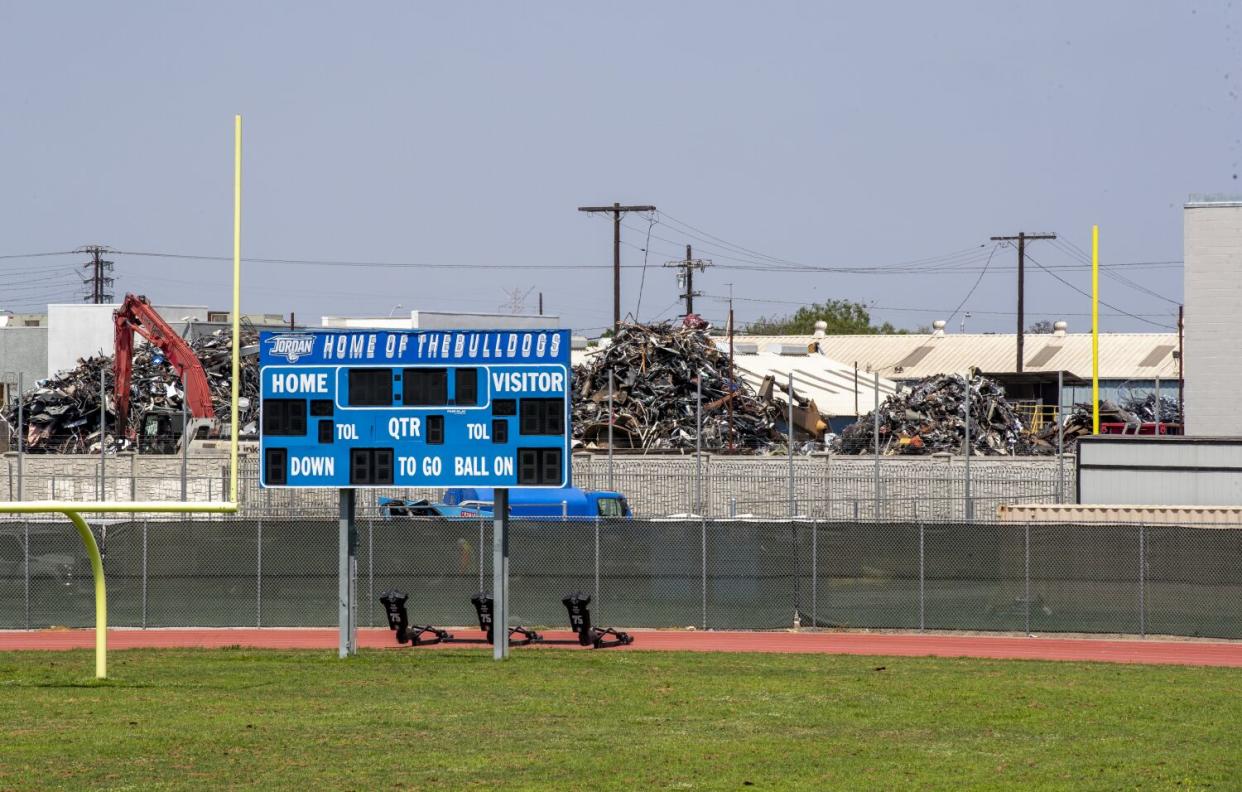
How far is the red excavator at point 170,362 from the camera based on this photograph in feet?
169

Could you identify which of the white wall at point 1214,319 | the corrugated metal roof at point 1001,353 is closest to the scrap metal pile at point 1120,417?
the corrugated metal roof at point 1001,353

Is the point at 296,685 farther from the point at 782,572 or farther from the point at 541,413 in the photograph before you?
the point at 782,572

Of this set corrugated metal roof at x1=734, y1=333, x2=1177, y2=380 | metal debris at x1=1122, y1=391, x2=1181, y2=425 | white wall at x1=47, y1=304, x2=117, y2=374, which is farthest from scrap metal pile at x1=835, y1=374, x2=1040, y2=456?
white wall at x1=47, y1=304, x2=117, y2=374

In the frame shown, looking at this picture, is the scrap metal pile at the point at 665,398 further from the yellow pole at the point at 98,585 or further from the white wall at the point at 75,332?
the yellow pole at the point at 98,585

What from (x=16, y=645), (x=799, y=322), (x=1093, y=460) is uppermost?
(x=799, y=322)

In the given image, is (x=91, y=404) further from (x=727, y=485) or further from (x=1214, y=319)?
(x=1214, y=319)

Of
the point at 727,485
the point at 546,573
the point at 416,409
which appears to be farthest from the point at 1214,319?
the point at 416,409

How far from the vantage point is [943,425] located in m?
54.9

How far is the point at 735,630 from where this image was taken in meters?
26.0

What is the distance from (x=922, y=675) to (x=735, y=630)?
7372 mm

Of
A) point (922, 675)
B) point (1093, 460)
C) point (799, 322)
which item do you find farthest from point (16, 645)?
point (799, 322)

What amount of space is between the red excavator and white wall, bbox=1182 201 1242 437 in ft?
99.7

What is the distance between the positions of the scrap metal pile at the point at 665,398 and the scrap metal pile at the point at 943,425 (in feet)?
10.6

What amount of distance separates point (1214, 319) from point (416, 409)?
2738 cm
